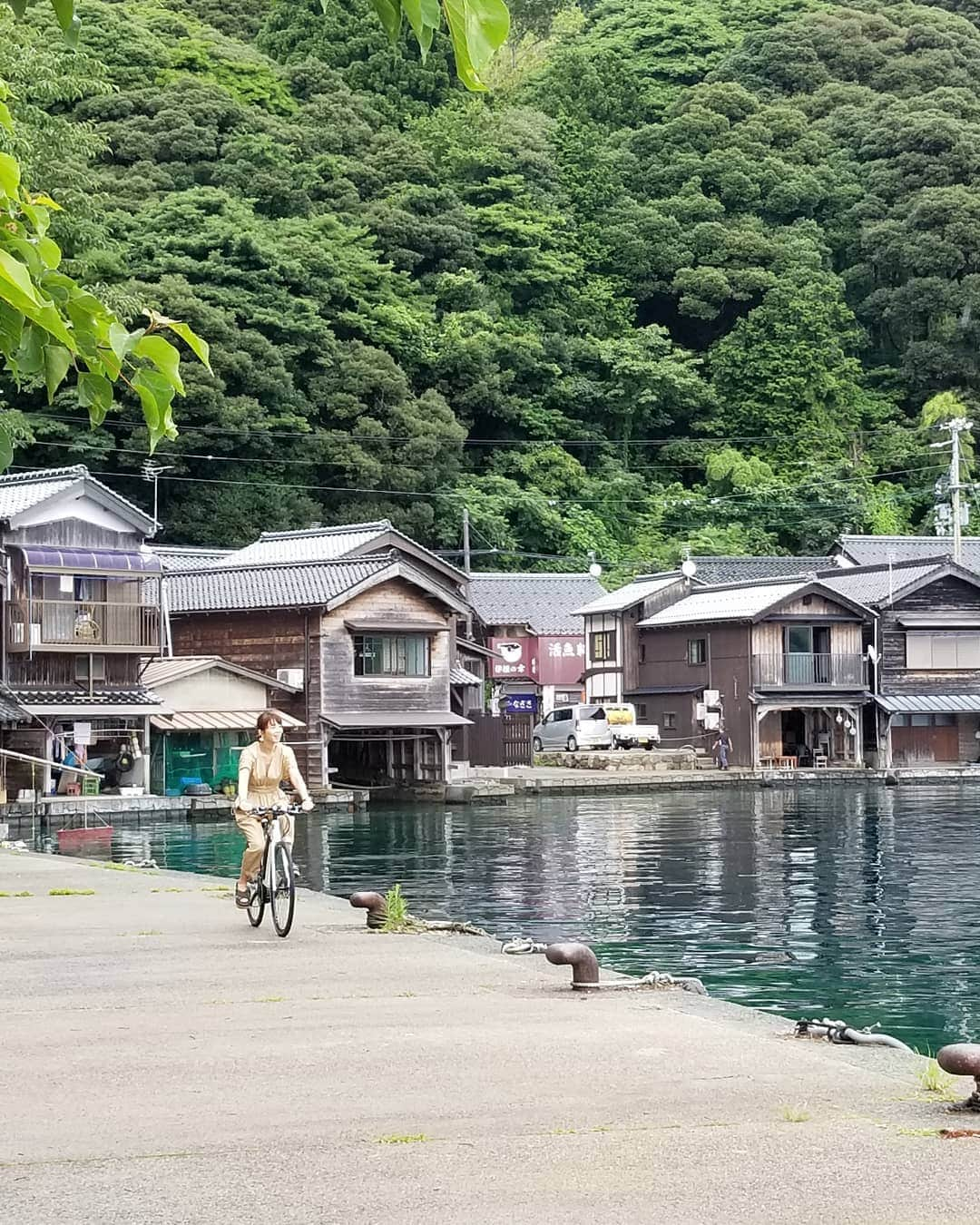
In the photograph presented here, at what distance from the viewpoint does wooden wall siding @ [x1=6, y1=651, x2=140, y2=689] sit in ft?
132

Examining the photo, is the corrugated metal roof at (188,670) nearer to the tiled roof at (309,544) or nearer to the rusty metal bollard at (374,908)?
the tiled roof at (309,544)

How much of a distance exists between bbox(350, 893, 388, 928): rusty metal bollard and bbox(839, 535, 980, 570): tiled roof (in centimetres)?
4921

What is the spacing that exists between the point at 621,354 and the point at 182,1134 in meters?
67.2

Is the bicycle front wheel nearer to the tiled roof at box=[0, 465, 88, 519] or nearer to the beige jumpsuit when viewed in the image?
the beige jumpsuit

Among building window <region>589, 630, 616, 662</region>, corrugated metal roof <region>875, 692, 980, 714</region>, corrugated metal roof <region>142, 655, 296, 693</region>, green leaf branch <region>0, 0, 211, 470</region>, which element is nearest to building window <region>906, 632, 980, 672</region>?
corrugated metal roof <region>875, 692, 980, 714</region>

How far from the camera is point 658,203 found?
78.6m

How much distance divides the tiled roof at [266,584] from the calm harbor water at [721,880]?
659cm

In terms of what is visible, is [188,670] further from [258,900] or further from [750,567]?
[258,900]

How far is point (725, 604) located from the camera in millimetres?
55875

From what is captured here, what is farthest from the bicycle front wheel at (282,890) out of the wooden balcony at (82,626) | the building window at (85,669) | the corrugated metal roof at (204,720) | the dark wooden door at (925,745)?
the dark wooden door at (925,745)

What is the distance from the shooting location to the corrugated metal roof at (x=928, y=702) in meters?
54.7

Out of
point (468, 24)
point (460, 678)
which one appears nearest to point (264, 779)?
point (468, 24)

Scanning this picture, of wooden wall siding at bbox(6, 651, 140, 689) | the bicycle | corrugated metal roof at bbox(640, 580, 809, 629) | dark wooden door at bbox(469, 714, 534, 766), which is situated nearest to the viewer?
the bicycle

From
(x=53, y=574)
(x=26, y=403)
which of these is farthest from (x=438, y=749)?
(x=26, y=403)
